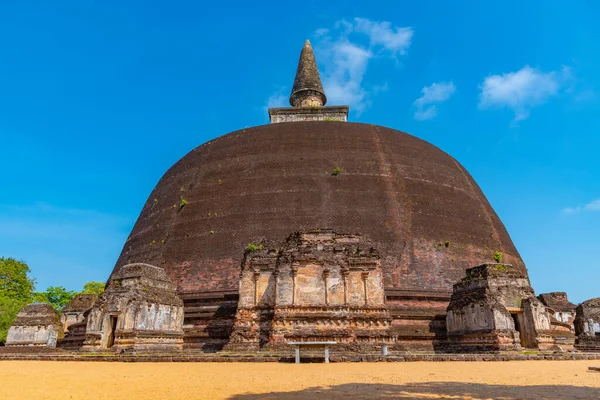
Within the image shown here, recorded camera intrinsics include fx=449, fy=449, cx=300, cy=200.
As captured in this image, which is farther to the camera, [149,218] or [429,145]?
[429,145]

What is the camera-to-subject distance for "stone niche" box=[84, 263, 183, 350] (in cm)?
1461

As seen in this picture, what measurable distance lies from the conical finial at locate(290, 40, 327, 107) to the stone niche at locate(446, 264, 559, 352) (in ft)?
60.5

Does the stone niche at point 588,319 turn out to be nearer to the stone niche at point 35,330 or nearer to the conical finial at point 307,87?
the conical finial at point 307,87

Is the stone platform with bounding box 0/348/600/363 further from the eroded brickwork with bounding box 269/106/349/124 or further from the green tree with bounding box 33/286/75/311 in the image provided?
the green tree with bounding box 33/286/75/311

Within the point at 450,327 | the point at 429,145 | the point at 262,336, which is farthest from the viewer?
the point at 429,145

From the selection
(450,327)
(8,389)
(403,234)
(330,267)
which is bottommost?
(8,389)

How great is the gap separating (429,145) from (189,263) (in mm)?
14053

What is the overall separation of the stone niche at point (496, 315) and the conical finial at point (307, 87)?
1845 cm

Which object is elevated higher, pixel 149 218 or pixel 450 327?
pixel 149 218

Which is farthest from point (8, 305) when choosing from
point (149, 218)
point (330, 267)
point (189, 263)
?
point (330, 267)

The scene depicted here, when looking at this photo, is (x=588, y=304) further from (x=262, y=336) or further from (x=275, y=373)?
(x=275, y=373)

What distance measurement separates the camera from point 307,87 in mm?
30828

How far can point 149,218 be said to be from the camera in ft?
72.9

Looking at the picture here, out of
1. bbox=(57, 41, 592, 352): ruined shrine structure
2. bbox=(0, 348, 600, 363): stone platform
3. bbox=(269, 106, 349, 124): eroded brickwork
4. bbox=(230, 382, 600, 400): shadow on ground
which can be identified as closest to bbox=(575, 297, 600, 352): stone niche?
bbox=(57, 41, 592, 352): ruined shrine structure
